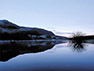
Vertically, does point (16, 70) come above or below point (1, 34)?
below

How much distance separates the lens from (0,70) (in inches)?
443

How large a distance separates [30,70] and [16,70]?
1326 mm

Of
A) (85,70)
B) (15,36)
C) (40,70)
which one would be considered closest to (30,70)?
(40,70)

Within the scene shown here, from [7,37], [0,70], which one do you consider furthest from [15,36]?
[0,70]

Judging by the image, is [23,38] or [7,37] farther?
[23,38]

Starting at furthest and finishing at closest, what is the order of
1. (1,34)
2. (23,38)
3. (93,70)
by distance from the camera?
(23,38) < (1,34) < (93,70)

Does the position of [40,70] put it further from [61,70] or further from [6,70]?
[6,70]

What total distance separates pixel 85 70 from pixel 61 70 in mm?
2192

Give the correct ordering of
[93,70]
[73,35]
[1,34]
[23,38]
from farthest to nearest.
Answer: [23,38] < [73,35] < [1,34] < [93,70]

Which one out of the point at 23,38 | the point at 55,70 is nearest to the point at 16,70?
the point at 55,70

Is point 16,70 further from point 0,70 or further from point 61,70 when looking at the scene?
point 61,70

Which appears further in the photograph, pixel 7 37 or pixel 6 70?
pixel 7 37

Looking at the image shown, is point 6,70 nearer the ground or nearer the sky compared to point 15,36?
nearer the ground

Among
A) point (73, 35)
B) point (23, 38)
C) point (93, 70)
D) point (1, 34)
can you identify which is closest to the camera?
point (93, 70)
